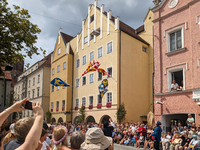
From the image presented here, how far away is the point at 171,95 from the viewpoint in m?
17.8

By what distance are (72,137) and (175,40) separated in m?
17.0

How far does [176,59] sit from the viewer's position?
18.0 metres

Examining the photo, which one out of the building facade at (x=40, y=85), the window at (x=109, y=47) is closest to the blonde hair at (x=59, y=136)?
the window at (x=109, y=47)

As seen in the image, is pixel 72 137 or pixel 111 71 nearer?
pixel 72 137

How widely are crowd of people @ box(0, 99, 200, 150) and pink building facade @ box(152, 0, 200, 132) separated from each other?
2.39 m

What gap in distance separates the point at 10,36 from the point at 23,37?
2.59 ft

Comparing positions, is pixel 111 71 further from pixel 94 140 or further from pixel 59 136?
pixel 94 140

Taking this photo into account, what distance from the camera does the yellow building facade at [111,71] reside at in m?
26.2

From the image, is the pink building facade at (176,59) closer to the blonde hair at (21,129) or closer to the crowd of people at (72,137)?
the crowd of people at (72,137)

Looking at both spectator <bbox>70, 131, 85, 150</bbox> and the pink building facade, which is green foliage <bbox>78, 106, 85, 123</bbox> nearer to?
the pink building facade

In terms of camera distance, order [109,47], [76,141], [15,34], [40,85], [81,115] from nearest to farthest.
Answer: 1. [76,141]
2. [15,34]
3. [109,47]
4. [81,115]
5. [40,85]

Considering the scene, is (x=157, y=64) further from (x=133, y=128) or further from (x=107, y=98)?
(x=107, y=98)

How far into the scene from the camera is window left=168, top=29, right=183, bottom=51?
1816 cm

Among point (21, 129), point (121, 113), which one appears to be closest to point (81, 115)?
point (121, 113)
